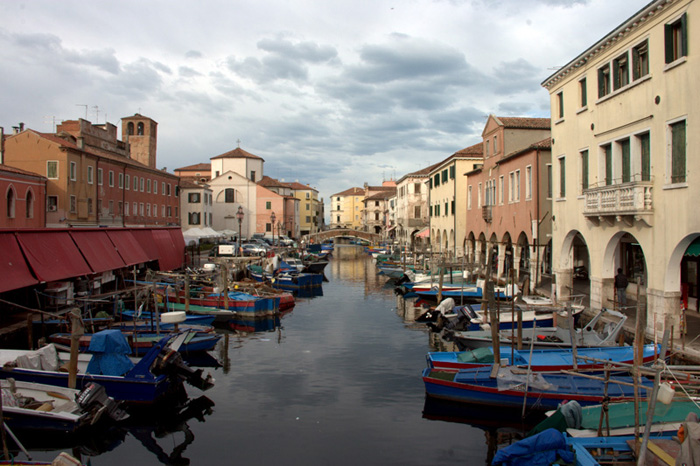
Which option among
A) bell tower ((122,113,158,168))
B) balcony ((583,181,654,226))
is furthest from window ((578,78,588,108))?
bell tower ((122,113,158,168))

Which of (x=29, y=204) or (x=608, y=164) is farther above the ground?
(x=608, y=164)

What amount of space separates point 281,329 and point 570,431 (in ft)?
52.8

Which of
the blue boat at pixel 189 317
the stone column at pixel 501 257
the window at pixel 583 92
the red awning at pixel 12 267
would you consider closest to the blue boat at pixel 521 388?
the window at pixel 583 92

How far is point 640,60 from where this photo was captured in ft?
55.1

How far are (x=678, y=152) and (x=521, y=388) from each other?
27.0ft

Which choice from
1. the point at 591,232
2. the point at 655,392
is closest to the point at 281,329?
the point at 591,232

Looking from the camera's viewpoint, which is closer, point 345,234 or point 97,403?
point 97,403

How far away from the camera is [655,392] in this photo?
7297 mm

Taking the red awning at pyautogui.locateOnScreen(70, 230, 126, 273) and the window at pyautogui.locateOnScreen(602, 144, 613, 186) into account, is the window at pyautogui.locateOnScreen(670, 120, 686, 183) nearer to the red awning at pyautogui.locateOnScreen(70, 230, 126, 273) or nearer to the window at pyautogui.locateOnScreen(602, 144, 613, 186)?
the window at pyautogui.locateOnScreen(602, 144, 613, 186)

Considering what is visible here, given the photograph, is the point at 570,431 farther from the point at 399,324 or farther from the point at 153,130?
the point at 153,130

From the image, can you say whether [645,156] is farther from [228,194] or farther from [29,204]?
[228,194]

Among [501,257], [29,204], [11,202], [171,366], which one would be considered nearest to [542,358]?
[171,366]

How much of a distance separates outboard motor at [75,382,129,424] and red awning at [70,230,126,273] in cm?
1158

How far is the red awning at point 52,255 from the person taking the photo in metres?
18.5
